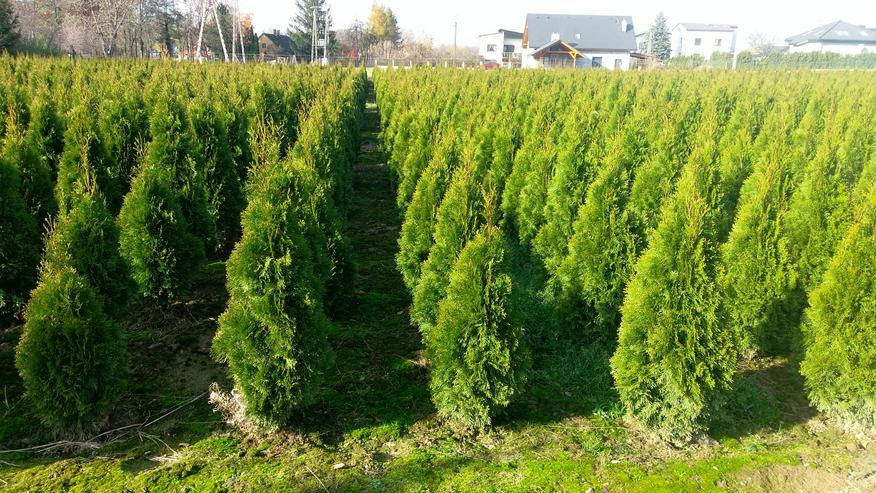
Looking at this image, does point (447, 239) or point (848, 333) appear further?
point (447, 239)

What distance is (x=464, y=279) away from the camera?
14.8 feet

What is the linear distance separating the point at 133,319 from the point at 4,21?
3195 cm

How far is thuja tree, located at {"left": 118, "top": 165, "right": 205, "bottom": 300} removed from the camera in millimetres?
6211

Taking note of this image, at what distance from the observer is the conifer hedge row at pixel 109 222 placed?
429 centimetres

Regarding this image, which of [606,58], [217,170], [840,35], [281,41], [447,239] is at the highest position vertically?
[840,35]

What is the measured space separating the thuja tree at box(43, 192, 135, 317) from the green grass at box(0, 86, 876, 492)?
0.81m

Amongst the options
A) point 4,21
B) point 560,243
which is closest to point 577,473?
point 560,243

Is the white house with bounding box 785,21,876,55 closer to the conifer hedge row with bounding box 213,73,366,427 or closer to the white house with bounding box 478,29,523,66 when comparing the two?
the white house with bounding box 478,29,523,66

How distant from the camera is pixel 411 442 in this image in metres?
4.60

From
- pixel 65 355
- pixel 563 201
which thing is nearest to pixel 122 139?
pixel 65 355

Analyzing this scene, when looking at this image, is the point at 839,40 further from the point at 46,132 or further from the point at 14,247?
the point at 14,247

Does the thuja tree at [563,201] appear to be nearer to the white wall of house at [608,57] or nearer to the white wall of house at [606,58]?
the white wall of house at [606,58]

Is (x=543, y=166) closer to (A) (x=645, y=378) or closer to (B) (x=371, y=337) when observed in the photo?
(B) (x=371, y=337)

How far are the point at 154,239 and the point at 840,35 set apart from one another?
313 ft
